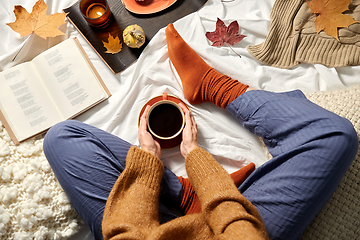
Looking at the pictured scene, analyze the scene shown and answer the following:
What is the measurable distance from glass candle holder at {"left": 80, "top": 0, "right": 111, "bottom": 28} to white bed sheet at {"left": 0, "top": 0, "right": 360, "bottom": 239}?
0.10 m

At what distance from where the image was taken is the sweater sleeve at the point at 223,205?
49 cm

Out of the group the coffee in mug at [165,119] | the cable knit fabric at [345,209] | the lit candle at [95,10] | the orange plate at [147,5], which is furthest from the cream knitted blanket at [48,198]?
the orange plate at [147,5]

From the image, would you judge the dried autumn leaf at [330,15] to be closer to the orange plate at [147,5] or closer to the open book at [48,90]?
the orange plate at [147,5]

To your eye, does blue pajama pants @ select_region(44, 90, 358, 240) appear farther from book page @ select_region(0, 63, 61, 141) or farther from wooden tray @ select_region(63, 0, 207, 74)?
wooden tray @ select_region(63, 0, 207, 74)

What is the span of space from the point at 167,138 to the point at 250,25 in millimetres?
565

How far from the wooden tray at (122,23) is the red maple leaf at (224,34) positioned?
0.40 ft

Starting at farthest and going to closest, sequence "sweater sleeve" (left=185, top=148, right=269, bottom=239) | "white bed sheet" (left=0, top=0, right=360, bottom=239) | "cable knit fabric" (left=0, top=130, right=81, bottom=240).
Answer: "white bed sheet" (left=0, top=0, right=360, bottom=239)
"cable knit fabric" (left=0, top=130, right=81, bottom=240)
"sweater sleeve" (left=185, top=148, right=269, bottom=239)

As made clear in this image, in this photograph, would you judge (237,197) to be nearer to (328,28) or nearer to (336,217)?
(336,217)

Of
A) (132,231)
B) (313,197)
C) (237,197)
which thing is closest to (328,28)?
(313,197)

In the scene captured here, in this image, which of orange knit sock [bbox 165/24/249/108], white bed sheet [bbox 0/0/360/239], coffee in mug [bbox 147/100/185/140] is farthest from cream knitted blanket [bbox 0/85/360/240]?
coffee in mug [bbox 147/100/185/140]

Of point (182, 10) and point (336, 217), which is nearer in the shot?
point (336, 217)

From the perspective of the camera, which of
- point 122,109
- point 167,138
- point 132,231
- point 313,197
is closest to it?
point 132,231

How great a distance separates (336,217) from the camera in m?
0.67

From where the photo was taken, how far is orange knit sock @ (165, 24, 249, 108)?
2.76 ft
